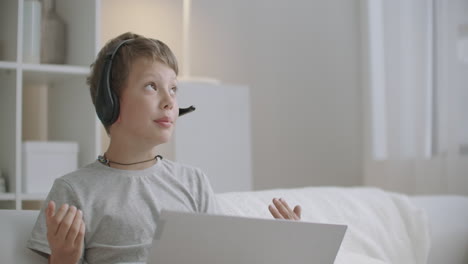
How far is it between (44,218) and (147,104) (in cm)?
26

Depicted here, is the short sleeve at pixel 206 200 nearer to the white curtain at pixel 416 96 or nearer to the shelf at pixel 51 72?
the shelf at pixel 51 72

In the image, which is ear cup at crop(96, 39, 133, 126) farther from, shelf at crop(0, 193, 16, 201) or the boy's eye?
shelf at crop(0, 193, 16, 201)

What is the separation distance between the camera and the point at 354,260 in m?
1.34

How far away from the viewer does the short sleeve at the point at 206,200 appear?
1.21 m

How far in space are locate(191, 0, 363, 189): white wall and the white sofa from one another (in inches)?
49.8

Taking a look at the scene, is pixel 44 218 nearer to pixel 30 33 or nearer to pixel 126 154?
pixel 126 154

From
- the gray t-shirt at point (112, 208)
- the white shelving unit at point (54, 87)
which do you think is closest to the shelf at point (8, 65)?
the white shelving unit at point (54, 87)

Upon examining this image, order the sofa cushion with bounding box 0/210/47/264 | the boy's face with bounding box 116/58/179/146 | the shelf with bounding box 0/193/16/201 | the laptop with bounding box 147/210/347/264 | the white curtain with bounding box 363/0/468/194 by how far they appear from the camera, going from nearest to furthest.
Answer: the laptop with bounding box 147/210/347/264 < the sofa cushion with bounding box 0/210/47/264 < the boy's face with bounding box 116/58/179/146 < the shelf with bounding box 0/193/16/201 < the white curtain with bounding box 363/0/468/194

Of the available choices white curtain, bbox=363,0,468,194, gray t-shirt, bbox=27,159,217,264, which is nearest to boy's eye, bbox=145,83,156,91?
gray t-shirt, bbox=27,159,217,264

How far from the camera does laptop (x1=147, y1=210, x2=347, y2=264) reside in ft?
2.89

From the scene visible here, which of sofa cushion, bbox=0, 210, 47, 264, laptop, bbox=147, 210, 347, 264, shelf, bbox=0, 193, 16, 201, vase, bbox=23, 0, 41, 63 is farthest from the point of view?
vase, bbox=23, 0, 41, 63

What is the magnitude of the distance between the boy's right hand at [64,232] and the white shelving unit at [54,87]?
44.0 inches

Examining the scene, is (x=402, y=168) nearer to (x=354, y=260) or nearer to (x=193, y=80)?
(x=193, y=80)

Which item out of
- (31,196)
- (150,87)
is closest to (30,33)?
(31,196)
